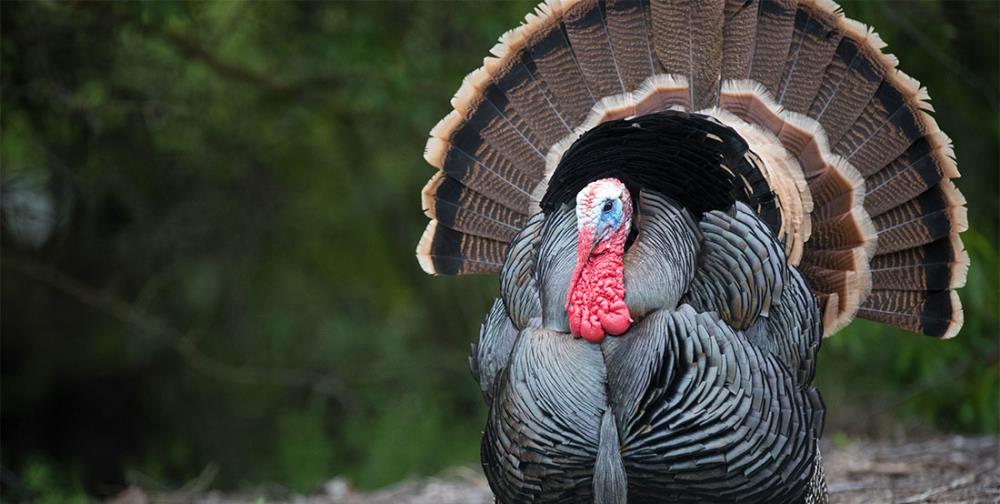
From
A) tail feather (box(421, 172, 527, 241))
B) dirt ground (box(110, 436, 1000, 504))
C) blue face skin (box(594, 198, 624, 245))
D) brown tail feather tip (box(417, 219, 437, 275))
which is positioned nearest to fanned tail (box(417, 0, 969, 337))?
tail feather (box(421, 172, 527, 241))

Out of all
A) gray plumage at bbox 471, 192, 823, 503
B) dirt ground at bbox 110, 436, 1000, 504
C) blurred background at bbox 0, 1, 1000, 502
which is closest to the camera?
gray plumage at bbox 471, 192, 823, 503

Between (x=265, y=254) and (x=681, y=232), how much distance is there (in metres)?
5.87

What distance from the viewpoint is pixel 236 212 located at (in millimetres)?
8375

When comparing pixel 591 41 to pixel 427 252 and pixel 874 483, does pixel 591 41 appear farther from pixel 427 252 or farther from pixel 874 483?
pixel 874 483

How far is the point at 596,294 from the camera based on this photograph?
3146 mm

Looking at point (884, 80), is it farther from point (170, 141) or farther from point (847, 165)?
point (170, 141)

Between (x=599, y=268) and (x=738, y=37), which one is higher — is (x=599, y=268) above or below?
below

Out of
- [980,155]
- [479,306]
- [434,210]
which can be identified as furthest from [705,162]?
[479,306]

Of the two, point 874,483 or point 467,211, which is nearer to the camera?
point 467,211

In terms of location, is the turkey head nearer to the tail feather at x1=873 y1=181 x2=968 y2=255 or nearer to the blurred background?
the tail feather at x1=873 y1=181 x2=968 y2=255

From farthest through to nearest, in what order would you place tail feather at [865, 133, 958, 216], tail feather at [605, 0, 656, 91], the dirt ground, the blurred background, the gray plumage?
the blurred background < the dirt ground < tail feather at [605, 0, 656, 91] < tail feather at [865, 133, 958, 216] < the gray plumage

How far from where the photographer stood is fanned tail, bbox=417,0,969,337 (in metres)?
4.10

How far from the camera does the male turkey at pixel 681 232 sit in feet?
10.2

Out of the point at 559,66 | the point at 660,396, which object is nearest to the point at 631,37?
the point at 559,66
